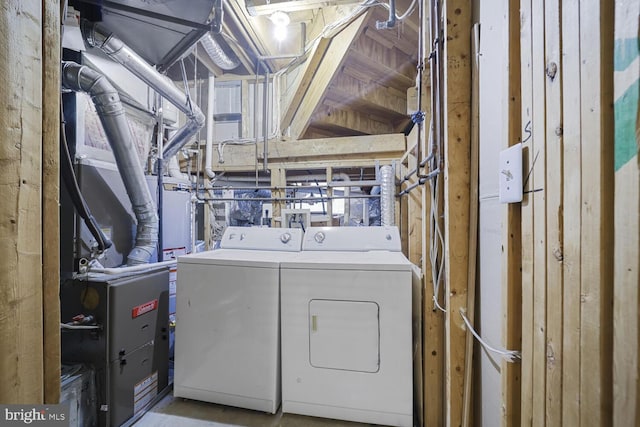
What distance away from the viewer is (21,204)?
0.76 meters

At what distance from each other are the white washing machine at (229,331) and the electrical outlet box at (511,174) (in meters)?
1.21

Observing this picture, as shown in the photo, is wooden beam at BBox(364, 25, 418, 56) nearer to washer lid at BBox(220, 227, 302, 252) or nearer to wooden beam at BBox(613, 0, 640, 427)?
washer lid at BBox(220, 227, 302, 252)

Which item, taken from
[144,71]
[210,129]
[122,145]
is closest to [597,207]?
[122,145]

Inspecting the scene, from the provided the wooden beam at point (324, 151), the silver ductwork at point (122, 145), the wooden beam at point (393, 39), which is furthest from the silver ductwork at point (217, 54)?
the wooden beam at point (393, 39)

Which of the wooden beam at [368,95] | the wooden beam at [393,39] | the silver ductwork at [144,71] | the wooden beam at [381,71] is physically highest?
the wooden beam at [393,39]

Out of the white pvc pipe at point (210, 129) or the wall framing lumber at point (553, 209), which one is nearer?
the wall framing lumber at point (553, 209)

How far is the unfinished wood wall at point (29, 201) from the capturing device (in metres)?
0.72

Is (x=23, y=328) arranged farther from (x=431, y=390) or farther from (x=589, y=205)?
(x=431, y=390)

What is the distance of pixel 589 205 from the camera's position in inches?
20.2

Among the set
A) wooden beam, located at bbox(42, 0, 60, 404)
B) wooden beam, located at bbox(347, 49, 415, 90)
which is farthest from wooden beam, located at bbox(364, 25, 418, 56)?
wooden beam, located at bbox(42, 0, 60, 404)

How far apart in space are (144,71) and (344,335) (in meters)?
2.28

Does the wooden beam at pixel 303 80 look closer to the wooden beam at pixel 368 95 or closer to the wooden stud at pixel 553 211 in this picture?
the wooden beam at pixel 368 95

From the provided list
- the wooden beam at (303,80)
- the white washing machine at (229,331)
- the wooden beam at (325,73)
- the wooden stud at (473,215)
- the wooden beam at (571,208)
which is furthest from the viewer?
the wooden beam at (303,80)

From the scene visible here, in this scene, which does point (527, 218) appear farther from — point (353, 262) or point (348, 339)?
point (348, 339)
